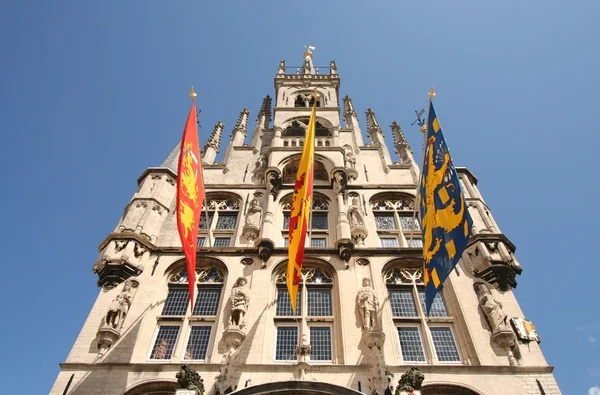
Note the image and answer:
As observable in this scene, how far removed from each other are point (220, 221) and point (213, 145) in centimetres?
821

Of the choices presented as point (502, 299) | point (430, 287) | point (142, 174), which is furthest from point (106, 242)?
point (502, 299)

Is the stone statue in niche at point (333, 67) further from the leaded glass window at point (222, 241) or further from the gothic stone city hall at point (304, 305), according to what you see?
the leaded glass window at point (222, 241)

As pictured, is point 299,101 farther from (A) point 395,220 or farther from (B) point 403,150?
(A) point 395,220

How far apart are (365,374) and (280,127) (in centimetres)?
1742

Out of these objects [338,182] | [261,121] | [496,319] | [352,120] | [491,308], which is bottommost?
[496,319]

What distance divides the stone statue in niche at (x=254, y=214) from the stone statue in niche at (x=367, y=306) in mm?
5886

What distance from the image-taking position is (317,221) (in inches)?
766

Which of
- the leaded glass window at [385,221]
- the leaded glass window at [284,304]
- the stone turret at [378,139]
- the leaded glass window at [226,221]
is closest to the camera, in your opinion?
the leaded glass window at [284,304]

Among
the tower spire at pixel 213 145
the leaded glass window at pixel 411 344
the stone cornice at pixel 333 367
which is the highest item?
the tower spire at pixel 213 145

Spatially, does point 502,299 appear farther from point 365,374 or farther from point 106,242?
Answer: point 106,242

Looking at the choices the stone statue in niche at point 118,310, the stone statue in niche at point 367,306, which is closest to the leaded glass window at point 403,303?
the stone statue in niche at point 367,306

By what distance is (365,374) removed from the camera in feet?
39.8

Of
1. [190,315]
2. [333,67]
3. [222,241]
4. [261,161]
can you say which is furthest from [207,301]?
[333,67]

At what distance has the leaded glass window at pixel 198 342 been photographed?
13445 millimetres
